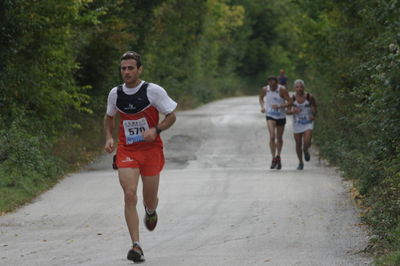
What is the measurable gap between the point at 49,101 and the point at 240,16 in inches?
2374

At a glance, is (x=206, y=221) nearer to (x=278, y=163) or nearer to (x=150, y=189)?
(x=150, y=189)

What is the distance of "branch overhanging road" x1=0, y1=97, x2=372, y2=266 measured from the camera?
9438mm

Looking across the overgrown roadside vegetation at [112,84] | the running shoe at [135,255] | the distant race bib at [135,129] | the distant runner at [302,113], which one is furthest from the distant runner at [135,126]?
the distant runner at [302,113]

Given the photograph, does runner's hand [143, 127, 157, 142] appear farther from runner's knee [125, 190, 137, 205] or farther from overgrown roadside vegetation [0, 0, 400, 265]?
overgrown roadside vegetation [0, 0, 400, 265]

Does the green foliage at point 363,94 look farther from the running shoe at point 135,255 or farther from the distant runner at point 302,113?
the running shoe at point 135,255

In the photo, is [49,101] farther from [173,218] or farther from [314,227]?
[314,227]

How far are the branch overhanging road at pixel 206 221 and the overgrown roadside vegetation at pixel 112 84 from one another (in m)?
0.49

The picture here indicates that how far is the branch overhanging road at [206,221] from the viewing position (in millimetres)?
9438

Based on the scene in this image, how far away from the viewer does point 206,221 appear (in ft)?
39.9

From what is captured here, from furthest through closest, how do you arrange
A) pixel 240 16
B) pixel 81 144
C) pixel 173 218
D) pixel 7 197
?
1. pixel 240 16
2. pixel 81 144
3. pixel 7 197
4. pixel 173 218

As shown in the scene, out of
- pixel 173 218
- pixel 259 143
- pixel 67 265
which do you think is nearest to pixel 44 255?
pixel 67 265

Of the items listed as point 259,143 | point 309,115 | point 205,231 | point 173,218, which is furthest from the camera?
point 259,143

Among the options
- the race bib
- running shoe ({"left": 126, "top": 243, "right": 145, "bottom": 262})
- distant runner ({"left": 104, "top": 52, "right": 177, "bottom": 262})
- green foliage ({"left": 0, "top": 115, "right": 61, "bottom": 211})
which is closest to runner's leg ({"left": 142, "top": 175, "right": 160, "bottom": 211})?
distant runner ({"left": 104, "top": 52, "right": 177, "bottom": 262})

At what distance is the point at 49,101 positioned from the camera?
19750 mm
